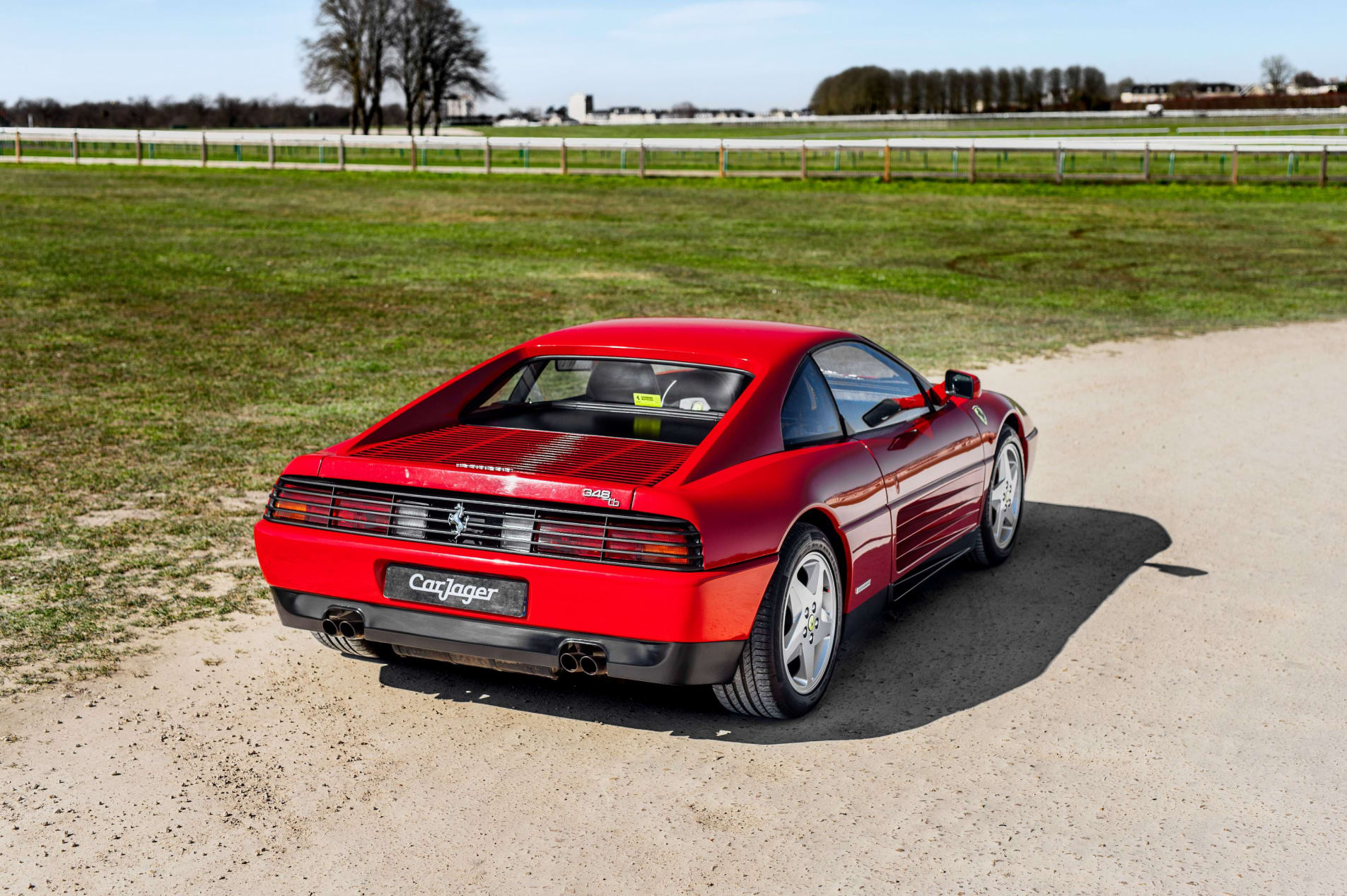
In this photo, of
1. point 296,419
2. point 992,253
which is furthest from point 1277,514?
point 992,253

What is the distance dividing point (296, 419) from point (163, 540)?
332cm

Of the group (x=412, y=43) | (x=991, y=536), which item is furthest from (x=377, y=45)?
(x=991, y=536)

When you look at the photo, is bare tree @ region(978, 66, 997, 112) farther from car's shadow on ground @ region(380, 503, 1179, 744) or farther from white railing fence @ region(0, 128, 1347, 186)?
car's shadow on ground @ region(380, 503, 1179, 744)

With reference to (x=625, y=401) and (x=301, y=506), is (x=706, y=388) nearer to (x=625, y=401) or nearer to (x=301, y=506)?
(x=625, y=401)

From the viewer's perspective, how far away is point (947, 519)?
6172 millimetres

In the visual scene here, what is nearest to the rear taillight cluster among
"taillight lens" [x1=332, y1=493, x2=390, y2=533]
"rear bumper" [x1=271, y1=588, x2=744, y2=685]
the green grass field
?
"rear bumper" [x1=271, y1=588, x2=744, y2=685]

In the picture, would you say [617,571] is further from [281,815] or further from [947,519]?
[947,519]

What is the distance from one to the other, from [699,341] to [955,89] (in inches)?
7666

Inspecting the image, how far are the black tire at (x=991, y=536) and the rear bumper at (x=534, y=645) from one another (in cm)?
259

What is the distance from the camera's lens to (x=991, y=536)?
22.5 feet

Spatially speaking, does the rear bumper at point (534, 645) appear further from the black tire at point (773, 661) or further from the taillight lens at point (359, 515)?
the taillight lens at point (359, 515)

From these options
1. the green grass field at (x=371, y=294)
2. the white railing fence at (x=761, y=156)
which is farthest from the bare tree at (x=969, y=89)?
the green grass field at (x=371, y=294)

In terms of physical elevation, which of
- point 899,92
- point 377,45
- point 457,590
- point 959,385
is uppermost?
point 899,92

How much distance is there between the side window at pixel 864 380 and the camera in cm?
594
